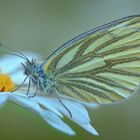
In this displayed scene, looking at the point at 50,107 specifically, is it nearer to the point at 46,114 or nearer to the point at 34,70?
the point at 46,114

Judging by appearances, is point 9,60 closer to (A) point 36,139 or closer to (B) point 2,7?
(A) point 36,139

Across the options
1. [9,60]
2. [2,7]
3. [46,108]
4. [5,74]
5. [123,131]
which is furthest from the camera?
[2,7]

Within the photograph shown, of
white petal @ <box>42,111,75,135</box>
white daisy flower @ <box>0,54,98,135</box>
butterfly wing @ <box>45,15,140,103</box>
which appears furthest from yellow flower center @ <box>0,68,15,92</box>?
white petal @ <box>42,111,75,135</box>

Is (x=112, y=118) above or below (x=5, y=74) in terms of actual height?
below

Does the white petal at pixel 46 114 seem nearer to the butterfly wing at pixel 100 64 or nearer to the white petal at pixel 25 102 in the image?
the white petal at pixel 25 102

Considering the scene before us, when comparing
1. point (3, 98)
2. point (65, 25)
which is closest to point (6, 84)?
point (3, 98)

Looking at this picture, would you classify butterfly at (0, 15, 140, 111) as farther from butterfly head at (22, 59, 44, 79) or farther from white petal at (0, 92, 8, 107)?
white petal at (0, 92, 8, 107)

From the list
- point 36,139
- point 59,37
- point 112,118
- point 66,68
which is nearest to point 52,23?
point 59,37
